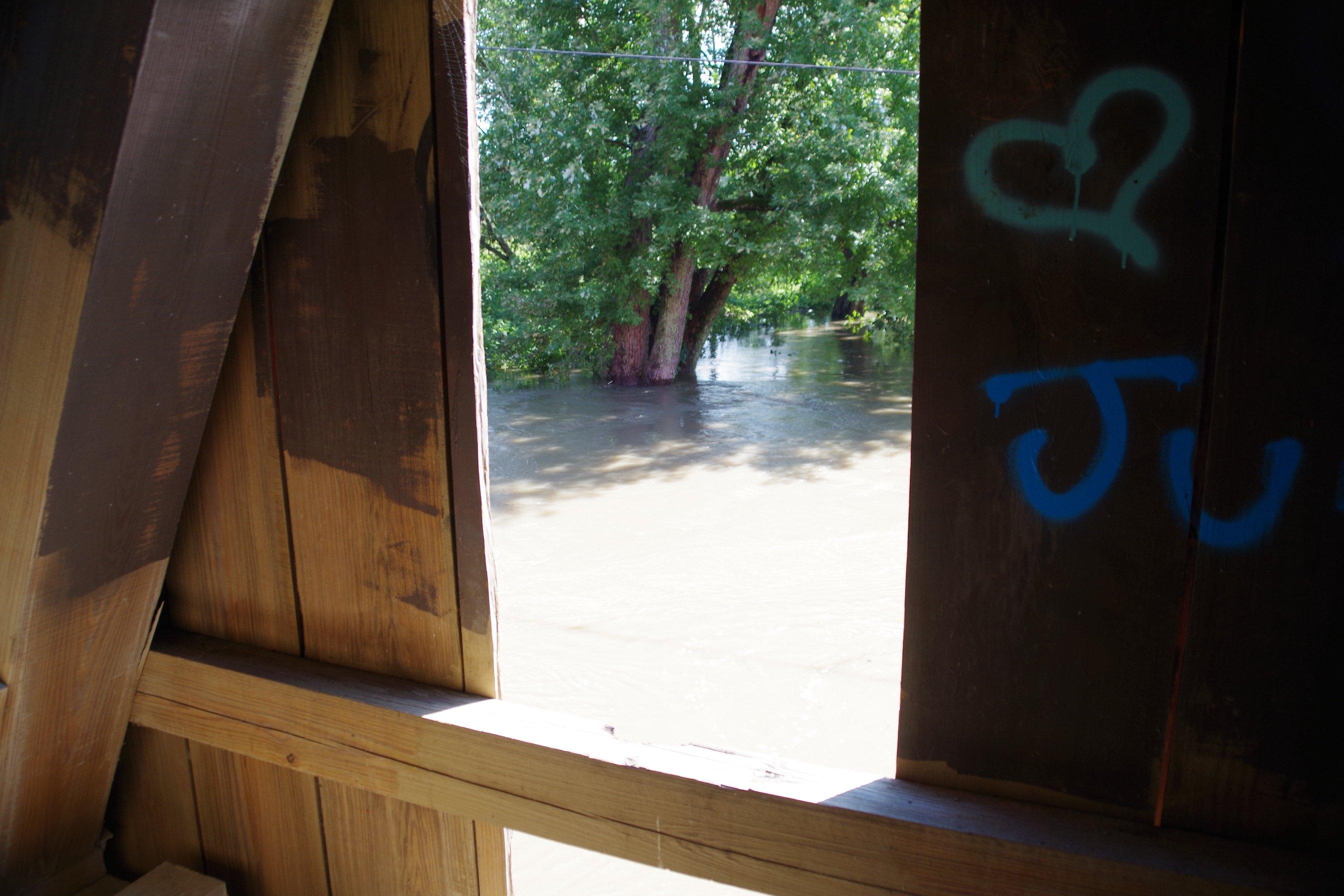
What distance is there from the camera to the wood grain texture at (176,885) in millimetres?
1839

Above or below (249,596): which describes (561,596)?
below

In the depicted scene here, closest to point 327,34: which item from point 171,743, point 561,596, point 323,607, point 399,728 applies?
point 323,607

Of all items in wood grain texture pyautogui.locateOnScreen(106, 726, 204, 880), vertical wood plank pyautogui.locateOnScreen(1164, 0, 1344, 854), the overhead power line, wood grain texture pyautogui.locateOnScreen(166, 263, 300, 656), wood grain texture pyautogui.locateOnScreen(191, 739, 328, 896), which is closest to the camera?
vertical wood plank pyautogui.locateOnScreen(1164, 0, 1344, 854)

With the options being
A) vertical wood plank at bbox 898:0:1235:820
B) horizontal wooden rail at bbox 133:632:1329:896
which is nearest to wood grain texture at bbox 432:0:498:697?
horizontal wooden rail at bbox 133:632:1329:896

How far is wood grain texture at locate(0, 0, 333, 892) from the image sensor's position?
1219 millimetres

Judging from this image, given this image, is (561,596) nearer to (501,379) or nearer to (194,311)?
(194,311)

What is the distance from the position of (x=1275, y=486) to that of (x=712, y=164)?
11.6 m

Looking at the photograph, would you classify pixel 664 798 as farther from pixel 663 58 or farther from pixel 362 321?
pixel 663 58

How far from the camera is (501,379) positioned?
46.4 ft

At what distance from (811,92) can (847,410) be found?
13.7 ft

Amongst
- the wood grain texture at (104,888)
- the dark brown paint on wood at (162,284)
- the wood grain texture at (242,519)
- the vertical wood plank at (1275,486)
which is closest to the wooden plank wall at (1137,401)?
the vertical wood plank at (1275,486)

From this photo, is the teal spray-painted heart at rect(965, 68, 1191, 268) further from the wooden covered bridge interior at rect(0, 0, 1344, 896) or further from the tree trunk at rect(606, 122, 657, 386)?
the tree trunk at rect(606, 122, 657, 386)

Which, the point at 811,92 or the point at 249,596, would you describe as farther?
the point at 811,92

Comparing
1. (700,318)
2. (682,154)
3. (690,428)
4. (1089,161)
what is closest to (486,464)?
(1089,161)
